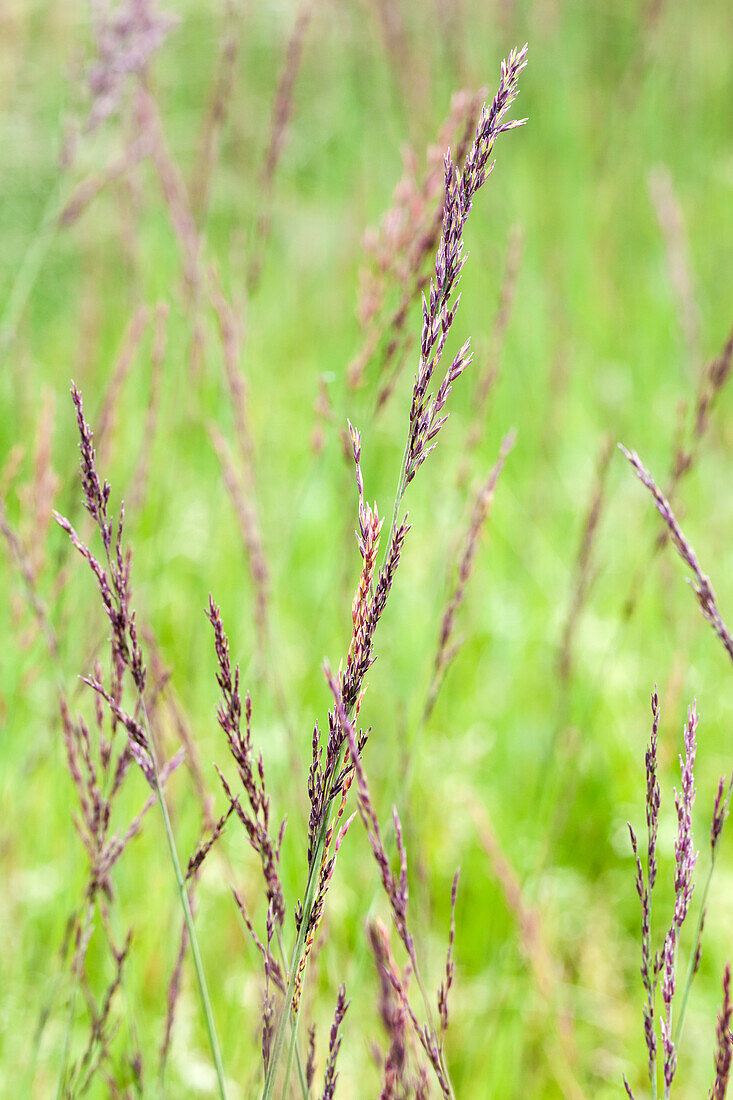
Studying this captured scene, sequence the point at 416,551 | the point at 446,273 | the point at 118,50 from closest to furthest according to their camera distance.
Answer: the point at 446,273 < the point at 118,50 < the point at 416,551

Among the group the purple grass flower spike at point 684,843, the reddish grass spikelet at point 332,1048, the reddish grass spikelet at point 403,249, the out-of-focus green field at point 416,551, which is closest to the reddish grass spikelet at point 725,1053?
the purple grass flower spike at point 684,843

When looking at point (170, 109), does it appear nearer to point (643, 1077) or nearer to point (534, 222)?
point (534, 222)

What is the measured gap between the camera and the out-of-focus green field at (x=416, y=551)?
4.54 feet

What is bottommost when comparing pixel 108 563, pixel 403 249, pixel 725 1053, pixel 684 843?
pixel 725 1053

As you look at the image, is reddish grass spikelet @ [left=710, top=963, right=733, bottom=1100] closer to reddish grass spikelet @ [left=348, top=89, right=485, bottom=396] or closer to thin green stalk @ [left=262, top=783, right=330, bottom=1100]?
thin green stalk @ [left=262, top=783, right=330, bottom=1100]

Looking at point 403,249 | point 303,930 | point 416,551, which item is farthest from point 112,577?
point 416,551

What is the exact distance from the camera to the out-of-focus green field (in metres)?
1.38

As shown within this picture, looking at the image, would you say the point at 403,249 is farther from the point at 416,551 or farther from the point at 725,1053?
the point at 416,551

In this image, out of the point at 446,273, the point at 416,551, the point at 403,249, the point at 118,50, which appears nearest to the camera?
the point at 446,273

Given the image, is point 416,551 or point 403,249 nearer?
point 403,249

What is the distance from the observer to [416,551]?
253 cm

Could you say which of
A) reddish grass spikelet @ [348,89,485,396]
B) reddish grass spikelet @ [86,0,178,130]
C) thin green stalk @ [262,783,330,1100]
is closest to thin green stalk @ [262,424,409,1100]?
thin green stalk @ [262,783,330,1100]

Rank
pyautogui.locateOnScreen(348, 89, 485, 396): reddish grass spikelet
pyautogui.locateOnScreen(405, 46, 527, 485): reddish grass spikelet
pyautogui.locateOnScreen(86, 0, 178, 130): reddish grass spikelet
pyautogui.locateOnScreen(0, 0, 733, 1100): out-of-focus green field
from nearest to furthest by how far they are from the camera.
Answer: pyautogui.locateOnScreen(405, 46, 527, 485): reddish grass spikelet, pyautogui.locateOnScreen(348, 89, 485, 396): reddish grass spikelet, pyautogui.locateOnScreen(86, 0, 178, 130): reddish grass spikelet, pyautogui.locateOnScreen(0, 0, 733, 1100): out-of-focus green field

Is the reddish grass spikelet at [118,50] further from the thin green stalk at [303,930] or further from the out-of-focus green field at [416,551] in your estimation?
the thin green stalk at [303,930]
